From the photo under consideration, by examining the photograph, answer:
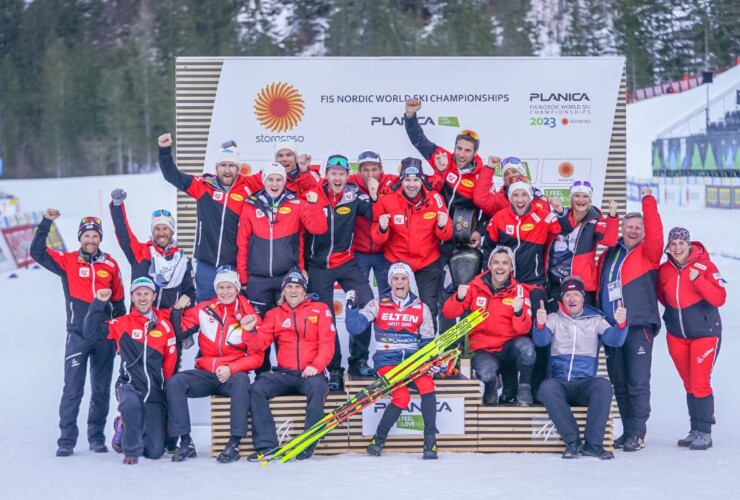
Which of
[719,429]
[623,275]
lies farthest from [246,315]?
[719,429]

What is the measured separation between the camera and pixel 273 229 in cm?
663

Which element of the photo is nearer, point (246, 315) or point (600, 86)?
point (246, 315)

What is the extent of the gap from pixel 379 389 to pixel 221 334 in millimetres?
1092

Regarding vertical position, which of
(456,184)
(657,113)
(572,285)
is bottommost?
(572,285)

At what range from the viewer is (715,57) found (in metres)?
60.9

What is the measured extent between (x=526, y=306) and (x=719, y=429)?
183 cm

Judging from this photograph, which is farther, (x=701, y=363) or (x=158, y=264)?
(x=158, y=264)

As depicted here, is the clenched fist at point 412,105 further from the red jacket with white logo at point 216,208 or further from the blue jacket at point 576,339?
the blue jacket at point 576,339

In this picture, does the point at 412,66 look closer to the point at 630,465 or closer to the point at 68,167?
the point at 630,465

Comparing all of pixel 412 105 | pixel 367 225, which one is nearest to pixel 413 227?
pixel 367 225

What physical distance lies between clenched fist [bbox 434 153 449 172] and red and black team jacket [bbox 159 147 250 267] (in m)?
1.33

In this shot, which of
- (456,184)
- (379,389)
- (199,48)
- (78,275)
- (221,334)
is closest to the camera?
(379,389)

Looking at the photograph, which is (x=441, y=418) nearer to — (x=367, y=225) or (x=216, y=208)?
(x=367, y=225)

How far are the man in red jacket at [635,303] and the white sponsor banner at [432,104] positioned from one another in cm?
174
